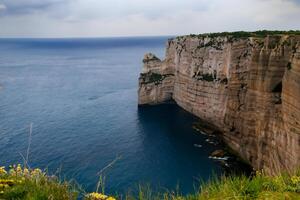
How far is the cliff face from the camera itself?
A: 4319 centimetres

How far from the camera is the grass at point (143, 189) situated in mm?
7969

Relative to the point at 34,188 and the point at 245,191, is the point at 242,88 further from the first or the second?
the point at 34,188

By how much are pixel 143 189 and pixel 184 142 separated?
5702 cm

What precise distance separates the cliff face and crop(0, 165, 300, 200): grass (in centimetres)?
1457

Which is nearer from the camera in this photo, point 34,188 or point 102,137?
point 34,188

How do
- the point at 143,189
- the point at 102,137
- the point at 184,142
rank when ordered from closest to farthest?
the point at 143,189 < the point at 184,142 < the point at 102,137

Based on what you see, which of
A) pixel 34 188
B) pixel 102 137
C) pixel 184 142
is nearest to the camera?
pixel 34 188

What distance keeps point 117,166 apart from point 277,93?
2415cm

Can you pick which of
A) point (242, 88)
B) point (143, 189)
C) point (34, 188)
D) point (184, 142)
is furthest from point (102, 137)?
point (34, 188)

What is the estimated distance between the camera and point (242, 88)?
5884 cm

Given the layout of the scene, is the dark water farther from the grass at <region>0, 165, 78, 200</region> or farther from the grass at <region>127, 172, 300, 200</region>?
the grass at <region>0, 165, 78, 200</region>

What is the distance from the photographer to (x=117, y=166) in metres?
52.9

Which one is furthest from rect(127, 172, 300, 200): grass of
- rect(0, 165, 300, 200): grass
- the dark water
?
the dark water

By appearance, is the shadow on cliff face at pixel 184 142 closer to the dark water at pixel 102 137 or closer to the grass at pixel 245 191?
the dark water at pixel 102 137
